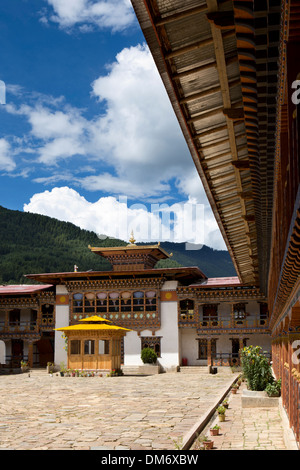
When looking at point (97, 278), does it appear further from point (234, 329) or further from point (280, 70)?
point (280, 70)

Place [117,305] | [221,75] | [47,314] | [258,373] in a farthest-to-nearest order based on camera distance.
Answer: [47,314] < [117,305] < [258,373] < [221,75]

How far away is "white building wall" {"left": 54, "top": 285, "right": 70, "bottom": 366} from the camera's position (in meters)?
36.7

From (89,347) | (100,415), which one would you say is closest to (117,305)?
(89,347)

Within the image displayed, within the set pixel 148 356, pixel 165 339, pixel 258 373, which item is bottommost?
pixel 148 356

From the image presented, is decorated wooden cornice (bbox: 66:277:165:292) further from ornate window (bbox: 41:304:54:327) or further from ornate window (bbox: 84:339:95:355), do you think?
ornate window (bbox: 84:339:95:355)

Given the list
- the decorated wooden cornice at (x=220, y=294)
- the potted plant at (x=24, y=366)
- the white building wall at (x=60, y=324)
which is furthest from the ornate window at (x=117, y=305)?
the potted plant at (x=24, y=366)

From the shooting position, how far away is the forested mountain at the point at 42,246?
3374 inches

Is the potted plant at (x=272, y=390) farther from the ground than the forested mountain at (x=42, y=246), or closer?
closer

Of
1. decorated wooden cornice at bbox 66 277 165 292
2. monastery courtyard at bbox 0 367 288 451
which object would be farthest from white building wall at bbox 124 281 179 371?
monastery courtyard at bbox 0 367 288 451

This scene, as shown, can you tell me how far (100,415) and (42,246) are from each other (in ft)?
306

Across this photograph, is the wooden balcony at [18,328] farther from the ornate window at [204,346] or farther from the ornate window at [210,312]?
the ornate window at [210,312]

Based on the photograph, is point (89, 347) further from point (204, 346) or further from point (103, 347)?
point (204, 346)

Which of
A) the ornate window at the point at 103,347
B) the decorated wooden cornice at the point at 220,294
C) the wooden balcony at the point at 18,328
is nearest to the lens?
the ornate window at the point at 103,347

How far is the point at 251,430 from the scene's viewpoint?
10.9m
